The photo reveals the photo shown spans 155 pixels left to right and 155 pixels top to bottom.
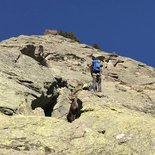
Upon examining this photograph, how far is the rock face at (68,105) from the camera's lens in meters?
20.6

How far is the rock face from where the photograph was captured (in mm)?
20625

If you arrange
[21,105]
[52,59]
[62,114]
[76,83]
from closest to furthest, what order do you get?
[21,105] → [62,114] → [76,83] → [52,59]

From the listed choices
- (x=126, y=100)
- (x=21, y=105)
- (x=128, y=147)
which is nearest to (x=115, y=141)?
(x=128, y=147)

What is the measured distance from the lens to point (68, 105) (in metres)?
32.8

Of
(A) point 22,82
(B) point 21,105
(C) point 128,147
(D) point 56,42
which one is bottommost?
(C) point 128,147

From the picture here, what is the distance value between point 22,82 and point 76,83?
8895 millimetres

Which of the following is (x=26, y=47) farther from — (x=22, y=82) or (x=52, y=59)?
(x=52, y=59)

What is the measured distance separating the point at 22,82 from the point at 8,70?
1.15m

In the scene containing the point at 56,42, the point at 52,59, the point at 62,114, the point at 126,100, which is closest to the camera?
the point at 62,114

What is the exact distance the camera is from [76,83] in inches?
1502

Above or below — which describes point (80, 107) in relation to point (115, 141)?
above

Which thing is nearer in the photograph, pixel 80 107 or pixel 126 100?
pixel 80 107

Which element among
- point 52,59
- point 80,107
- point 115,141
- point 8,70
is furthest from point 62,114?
point 52,59

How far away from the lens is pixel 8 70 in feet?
98.3
